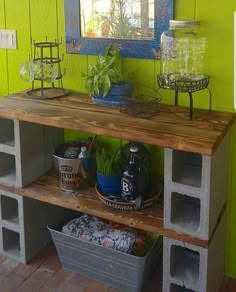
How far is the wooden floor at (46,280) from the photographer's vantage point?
6.86ft

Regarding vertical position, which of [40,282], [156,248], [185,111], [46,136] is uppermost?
[185,111]

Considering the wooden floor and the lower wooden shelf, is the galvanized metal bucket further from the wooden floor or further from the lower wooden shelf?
the wooden floor

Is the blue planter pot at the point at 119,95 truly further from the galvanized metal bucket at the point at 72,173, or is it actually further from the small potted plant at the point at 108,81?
the galvanized metal bucket at the point at 72,173

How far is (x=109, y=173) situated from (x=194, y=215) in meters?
0.40

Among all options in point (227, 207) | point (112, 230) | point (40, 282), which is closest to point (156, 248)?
point (112, 230)

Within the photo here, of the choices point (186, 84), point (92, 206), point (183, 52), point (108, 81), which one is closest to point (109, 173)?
point (92, 206)

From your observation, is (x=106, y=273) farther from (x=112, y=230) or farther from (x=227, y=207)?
(x=227, y=207)

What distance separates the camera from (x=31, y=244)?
2.28 meters

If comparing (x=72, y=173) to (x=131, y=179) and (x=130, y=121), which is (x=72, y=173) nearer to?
(x=131, y=179)

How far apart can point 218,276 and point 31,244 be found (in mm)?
905

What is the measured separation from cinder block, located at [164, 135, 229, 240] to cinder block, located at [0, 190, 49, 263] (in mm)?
739

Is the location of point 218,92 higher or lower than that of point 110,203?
higher

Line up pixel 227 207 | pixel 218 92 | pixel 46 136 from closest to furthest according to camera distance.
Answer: pixel 218 92
pixel 227 207
pixel 46 136

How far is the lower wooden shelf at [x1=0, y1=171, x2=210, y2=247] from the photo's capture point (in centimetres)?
182
